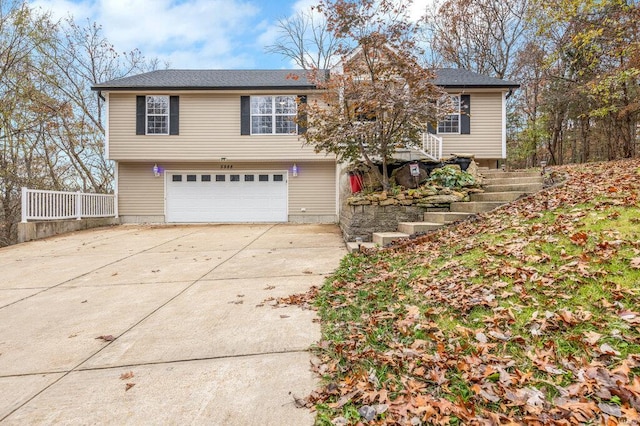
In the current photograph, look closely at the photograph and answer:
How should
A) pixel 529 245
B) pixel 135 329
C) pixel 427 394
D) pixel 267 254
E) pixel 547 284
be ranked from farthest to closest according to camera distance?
pixel 267 254 < pixel 529 245 < pixel 135 329 < pixel 547 284 < pixel 427 394

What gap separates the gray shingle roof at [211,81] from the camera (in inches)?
443

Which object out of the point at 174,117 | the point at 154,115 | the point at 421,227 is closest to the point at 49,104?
the point at 154,115

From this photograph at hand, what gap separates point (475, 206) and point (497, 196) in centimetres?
50

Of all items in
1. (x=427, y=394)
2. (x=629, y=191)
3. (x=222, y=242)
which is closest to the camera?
(x=427, y=394)

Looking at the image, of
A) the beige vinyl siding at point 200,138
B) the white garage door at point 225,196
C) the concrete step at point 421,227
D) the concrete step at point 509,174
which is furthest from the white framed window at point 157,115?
the concrete step at point 509,174

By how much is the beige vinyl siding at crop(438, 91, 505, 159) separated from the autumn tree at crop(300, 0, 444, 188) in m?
5.09

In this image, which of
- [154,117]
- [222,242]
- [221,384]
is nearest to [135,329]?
[221,384]

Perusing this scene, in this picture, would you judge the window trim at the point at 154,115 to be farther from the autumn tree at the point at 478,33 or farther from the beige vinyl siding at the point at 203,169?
the autumn tree at the point at 478,33

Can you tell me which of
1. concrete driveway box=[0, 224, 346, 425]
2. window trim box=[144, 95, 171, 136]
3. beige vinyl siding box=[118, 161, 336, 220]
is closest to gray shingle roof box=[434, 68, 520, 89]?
beige vinyl siding box=[118, 161, 336, 220]

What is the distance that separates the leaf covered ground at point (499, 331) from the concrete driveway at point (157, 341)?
12.3 inches

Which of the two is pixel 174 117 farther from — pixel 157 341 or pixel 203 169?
pixel 157 341

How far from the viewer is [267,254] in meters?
5.98

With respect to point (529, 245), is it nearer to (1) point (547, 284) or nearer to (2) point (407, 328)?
(1) point (547, 284)

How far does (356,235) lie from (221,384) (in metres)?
4.60
